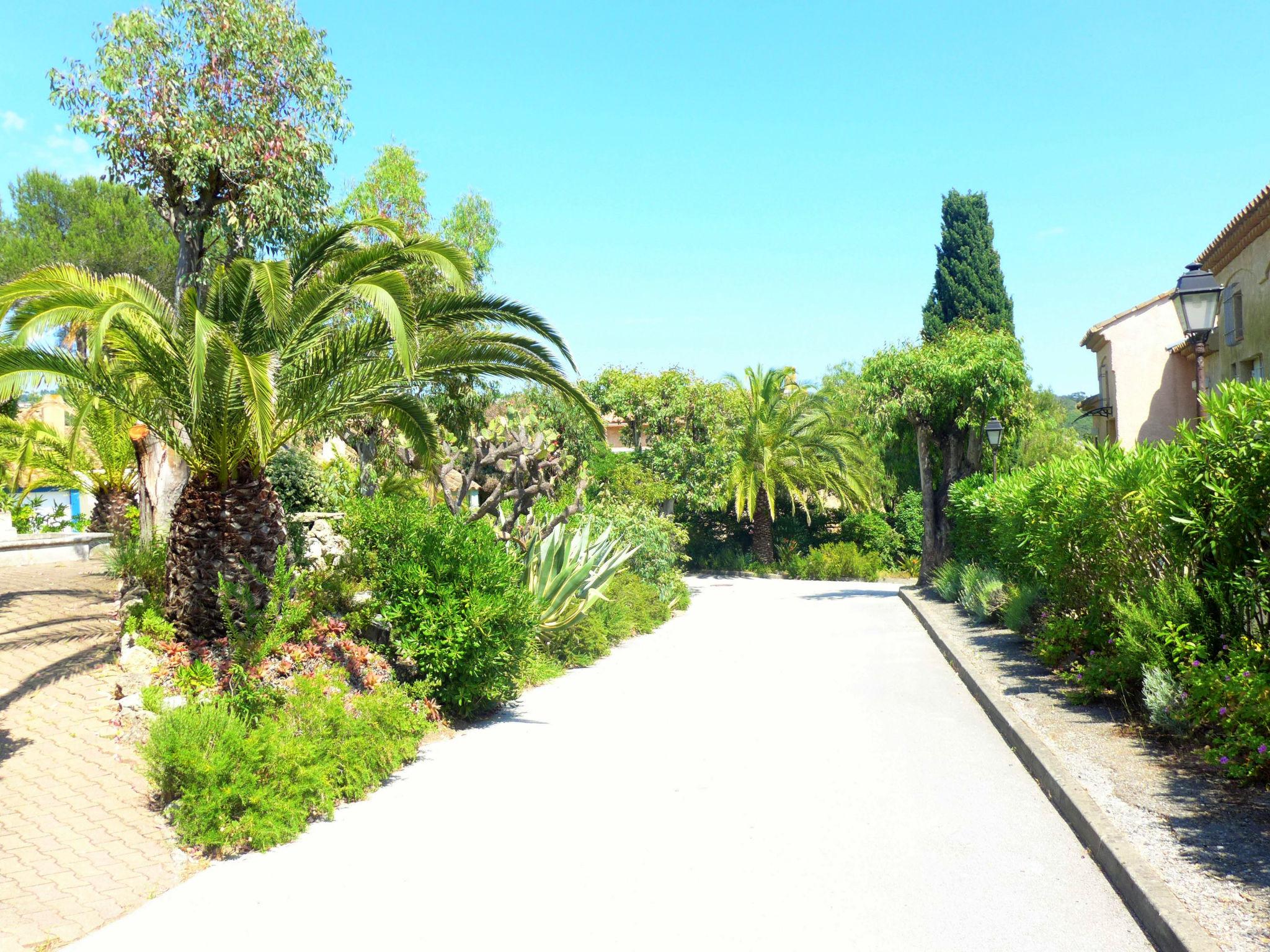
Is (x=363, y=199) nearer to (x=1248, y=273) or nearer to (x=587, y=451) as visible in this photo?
(x=587, y=451)

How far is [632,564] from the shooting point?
18.8m

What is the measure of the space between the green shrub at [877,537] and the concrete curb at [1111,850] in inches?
836

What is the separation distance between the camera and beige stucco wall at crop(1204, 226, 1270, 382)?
17.7 metres

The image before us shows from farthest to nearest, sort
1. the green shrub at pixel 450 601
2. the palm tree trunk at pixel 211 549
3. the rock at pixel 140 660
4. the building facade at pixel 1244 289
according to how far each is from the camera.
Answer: the building facade at pixel 1244 289, the green shrub at pixel 450 601, the palm tree trunk at pixel 211 549, the rock at pixel 140 660

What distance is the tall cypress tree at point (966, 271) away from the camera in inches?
1624

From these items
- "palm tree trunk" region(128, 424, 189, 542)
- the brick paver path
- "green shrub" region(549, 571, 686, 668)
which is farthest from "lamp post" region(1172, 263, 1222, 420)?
"palm tree trunk" region(128, 424, 189, 542)

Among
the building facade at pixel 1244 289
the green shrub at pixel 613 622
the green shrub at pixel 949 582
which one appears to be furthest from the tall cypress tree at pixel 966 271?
the green shrub at pixel 613 622

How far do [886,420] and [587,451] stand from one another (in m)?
8.79

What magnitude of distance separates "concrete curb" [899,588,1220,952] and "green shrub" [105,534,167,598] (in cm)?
766

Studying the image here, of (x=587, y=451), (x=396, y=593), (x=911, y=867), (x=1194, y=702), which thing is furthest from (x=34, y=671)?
(x=587, y=451)

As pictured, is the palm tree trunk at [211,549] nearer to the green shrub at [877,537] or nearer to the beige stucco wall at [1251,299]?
the beige stucco wall at [1251,299]

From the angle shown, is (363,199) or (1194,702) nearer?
(1194,702)

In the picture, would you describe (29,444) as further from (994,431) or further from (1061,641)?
(994,431)

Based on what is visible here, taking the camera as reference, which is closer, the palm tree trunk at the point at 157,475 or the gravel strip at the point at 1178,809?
the gravel strip at the point at 1178,809
